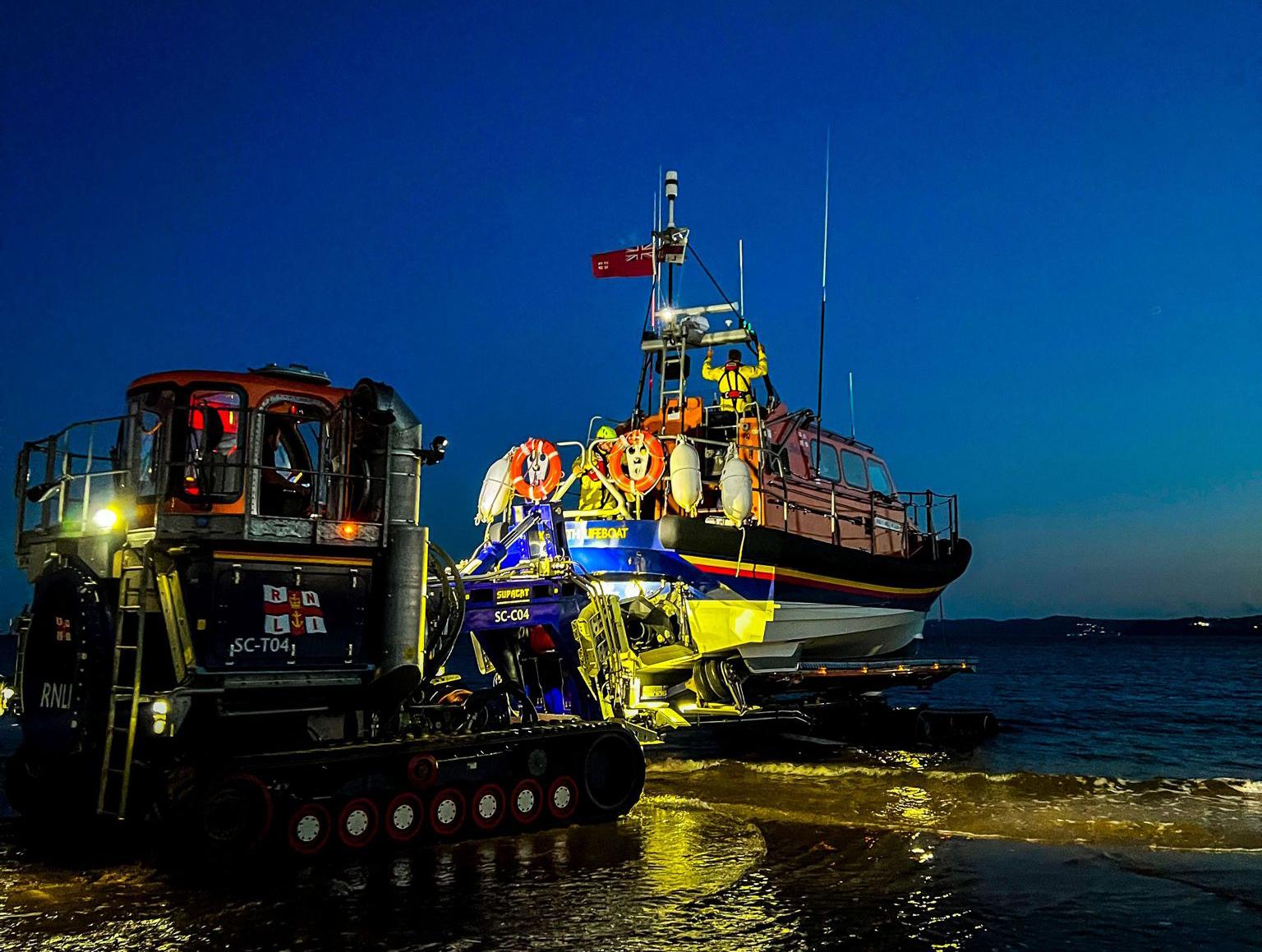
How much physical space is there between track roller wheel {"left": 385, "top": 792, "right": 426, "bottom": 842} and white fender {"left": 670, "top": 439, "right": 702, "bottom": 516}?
822cm

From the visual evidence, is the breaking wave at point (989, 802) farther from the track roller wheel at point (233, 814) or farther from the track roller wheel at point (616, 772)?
the track roller wheel at point (233, 814)

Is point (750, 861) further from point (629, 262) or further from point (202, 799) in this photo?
point (629, 262)

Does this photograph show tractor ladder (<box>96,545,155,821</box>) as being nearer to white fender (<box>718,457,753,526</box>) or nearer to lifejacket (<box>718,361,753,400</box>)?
white fender (<box>718,457,753,526</box>)

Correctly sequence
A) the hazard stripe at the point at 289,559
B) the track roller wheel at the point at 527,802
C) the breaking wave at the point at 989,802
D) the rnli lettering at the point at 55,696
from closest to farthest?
the hazard stripe at the point at 289,559
the rnli lettering at the point at 55,696
the track roller wheel at the point at 527,802
the breaking wave at the point at 989,802

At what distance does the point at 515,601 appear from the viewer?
433 inches

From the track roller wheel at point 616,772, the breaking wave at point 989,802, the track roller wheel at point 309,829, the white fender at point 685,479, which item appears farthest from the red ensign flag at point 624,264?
the track roller wheel at point 309,829

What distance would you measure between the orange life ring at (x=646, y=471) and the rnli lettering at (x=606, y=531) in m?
0.62

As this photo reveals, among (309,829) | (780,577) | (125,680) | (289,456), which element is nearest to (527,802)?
(309,829)

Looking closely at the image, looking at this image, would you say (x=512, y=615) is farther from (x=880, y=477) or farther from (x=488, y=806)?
(x=880, y=477)

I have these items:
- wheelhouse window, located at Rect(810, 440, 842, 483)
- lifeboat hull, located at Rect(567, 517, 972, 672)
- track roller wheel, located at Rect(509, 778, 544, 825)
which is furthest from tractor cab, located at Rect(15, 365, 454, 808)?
wheelhouse window, located at Rect(810, 440, 842, 483)

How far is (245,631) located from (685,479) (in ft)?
30.2

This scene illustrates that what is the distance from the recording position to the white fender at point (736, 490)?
16.1 metres

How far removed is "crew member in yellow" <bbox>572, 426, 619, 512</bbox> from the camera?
17.0 metres

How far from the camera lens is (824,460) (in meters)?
20.9
